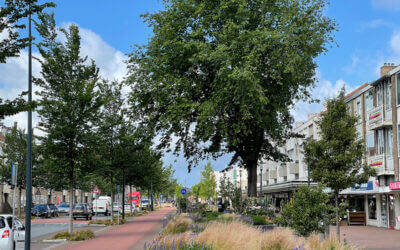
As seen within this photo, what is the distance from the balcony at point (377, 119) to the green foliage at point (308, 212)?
23.5 meters

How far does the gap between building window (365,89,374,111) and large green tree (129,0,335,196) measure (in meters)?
12.1

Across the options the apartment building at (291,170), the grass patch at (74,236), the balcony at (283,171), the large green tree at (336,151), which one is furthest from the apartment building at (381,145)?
the balcony at (283,171)

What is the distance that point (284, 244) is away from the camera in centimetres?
1123

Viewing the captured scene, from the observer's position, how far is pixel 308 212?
47.7ft

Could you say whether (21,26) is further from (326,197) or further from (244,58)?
(244,58)

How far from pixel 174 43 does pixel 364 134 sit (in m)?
21.3

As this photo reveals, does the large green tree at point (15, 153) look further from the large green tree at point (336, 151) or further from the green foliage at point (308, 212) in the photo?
the green foliage at point (308, 212)

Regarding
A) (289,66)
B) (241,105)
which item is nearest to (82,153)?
(241,105)

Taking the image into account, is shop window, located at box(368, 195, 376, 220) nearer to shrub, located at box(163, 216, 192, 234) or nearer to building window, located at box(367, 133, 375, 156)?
building window, located at box(367, 133, 375, 156)

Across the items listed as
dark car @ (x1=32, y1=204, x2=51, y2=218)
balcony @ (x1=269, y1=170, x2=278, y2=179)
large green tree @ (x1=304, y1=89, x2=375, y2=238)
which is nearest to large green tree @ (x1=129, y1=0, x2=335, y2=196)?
large green tree @ (x1=304, y1=89, x2=375, y2=238)

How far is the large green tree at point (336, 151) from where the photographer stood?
21312 millimetres

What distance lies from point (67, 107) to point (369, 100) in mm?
25005

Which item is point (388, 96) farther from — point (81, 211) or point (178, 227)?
point (81, 211)

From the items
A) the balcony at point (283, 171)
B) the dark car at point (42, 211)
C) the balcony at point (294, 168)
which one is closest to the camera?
the dark car at point (42, 211)
